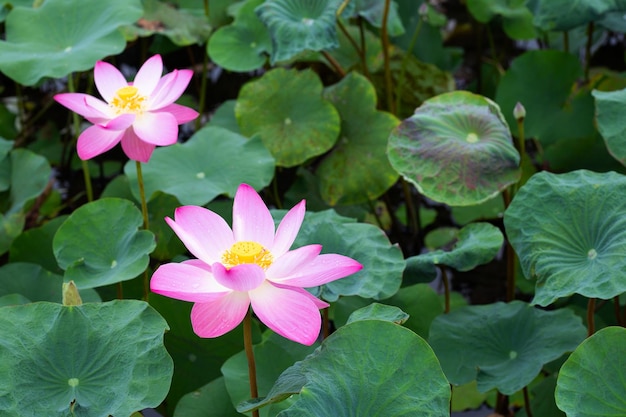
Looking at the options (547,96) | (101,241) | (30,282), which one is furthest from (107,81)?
(547,96)

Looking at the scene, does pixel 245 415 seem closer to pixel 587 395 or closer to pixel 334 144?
pixel 587 395

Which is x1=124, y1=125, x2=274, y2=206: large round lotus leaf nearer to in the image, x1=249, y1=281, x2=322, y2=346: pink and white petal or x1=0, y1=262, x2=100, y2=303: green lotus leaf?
x1=0, y1=262, x2=100, y2=303: green lotus leaf

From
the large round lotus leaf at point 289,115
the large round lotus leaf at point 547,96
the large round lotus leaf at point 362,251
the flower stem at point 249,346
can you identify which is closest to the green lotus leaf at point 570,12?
the large round lotus leaf at point 547,96

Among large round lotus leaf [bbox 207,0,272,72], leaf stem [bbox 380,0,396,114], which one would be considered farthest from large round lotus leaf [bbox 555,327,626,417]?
large round lotus leaf [bbox 207,0,272,72]

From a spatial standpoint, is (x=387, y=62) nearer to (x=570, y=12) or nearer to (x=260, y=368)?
(x=570, y=12)

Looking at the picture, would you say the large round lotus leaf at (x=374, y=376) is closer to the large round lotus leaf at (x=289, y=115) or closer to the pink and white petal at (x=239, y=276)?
the pink and white petal at (x=239, y=276)

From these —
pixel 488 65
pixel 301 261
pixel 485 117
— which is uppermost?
pixel 301 261

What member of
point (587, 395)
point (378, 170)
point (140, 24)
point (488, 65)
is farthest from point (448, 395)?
point (488, 65)
